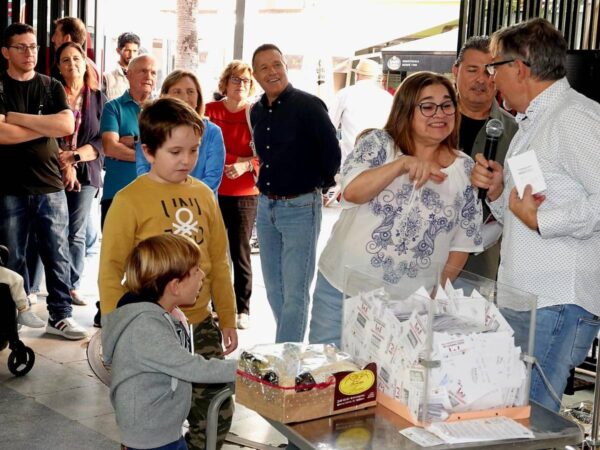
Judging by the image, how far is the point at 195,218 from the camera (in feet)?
10.9

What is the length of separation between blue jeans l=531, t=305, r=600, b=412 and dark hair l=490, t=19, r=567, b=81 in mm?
735

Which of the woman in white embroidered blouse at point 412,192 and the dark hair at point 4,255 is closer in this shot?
the woman in white embroidered blouse at point 412,192

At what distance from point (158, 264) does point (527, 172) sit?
1.14 meters

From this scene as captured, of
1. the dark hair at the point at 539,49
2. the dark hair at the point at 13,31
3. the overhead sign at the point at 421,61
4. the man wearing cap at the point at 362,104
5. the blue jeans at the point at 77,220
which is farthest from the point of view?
the man wearing cap at the point at 362,104

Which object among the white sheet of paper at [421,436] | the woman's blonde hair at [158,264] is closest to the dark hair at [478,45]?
the woman's blonde hair at [158,264]

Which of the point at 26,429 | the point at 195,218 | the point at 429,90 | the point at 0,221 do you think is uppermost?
the point at 429,90

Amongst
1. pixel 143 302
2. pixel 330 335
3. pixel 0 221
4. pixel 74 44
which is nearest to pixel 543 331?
pixel 330 335

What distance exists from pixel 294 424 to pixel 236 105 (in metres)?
4.11

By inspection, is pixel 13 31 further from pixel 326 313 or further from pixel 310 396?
pixel 310 396

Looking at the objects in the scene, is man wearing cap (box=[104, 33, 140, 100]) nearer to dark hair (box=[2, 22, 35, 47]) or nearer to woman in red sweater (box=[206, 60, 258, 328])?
woman in red sweater (box=[206, 60, 258, 328])

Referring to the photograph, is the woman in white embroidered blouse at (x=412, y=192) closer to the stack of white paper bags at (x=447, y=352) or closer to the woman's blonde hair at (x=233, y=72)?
the stack of white paper bags at (x=447, y=352)

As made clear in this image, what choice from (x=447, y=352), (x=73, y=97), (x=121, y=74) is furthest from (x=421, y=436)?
(x=121, y=74)

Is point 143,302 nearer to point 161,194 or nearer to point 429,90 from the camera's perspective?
point 161,194

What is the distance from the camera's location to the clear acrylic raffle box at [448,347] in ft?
7.49
